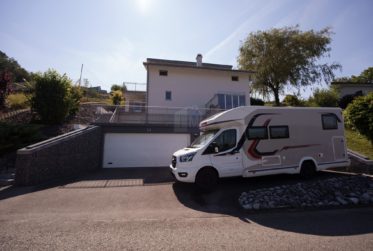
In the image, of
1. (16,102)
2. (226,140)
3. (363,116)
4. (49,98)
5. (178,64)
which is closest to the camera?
(226,140)

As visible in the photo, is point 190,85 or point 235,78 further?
point 235,78

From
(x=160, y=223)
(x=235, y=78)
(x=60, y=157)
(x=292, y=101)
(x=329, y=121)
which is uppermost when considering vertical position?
(x=235, y=78)

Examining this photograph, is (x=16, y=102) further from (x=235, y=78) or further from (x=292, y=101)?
(x=292, y=101)

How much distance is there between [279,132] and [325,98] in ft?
70.8

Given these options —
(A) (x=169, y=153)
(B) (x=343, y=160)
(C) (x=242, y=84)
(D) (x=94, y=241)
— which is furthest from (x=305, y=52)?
(D) (x=94, y=241)

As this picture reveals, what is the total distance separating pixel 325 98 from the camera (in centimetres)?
2558

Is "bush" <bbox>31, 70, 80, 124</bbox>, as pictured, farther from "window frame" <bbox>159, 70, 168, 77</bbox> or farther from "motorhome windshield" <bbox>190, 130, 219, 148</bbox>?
"motorhome windshield" <bbox>190, 130, 219, 148</bbox>

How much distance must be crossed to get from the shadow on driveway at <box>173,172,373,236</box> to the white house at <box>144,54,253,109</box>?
35.2 ft

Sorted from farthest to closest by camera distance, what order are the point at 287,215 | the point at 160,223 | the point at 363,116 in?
the point at 363,116 < the point at 287,215 < the point at 160,223

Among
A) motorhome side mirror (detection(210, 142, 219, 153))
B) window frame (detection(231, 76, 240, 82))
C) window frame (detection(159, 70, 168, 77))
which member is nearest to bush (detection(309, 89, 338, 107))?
window frame (detection(231, 76, 240, 82))

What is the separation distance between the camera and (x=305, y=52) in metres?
25.3

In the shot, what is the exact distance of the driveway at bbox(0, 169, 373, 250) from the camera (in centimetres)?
395

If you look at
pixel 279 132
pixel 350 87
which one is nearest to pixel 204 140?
pixel 279 132

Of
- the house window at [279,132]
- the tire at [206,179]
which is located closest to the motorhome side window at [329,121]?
the house window at [279,132]
